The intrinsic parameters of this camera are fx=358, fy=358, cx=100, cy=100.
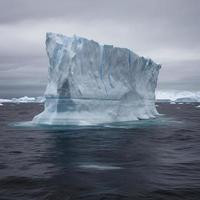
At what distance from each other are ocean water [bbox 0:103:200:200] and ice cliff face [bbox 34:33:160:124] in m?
4.72

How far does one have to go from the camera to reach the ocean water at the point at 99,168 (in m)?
6.98

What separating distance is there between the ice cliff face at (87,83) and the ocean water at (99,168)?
186 inches

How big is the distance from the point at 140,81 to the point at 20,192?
20.4 meters

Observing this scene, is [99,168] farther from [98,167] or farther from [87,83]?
[87,83]

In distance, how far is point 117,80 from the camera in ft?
76.7

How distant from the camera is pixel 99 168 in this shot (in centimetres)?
910

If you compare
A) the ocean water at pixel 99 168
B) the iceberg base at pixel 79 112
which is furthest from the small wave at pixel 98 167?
the iceberg base at pixel 79 112

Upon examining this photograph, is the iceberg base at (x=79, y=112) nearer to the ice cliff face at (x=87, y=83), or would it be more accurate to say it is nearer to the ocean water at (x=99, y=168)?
the ice cliff face at (x=87, y=83)

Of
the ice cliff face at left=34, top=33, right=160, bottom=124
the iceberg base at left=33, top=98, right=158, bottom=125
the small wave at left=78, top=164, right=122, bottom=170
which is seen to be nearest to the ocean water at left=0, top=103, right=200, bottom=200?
the small wave at left=78, top=164, right=122, bottom=170

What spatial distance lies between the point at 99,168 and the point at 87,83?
12626 millimetres

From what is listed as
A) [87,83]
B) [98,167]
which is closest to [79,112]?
[87,83]

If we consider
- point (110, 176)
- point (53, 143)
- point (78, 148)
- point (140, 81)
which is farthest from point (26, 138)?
point (140, 81)

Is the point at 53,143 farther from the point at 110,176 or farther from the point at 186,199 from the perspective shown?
the point at 186,199

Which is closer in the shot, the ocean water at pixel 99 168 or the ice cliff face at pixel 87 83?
the ocean water at pixel 99 168
